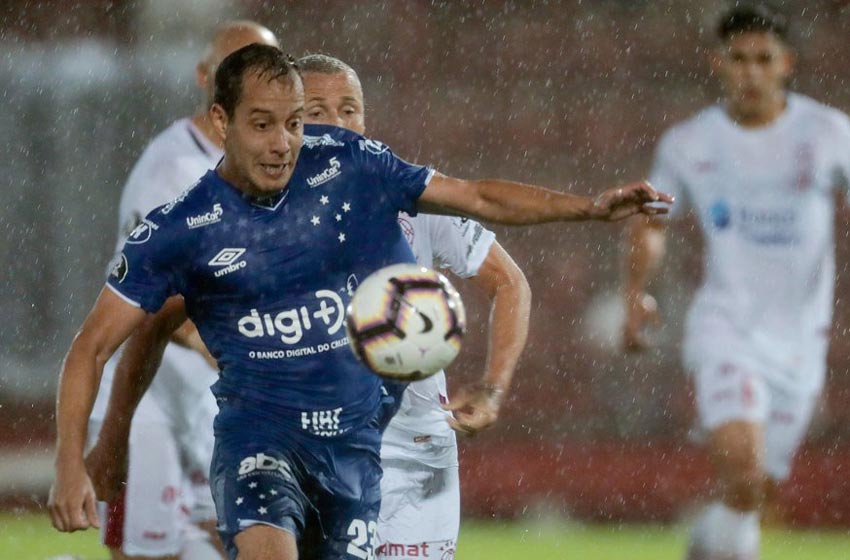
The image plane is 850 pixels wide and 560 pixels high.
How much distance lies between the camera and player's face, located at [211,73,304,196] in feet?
15.0

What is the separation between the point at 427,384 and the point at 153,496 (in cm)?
150

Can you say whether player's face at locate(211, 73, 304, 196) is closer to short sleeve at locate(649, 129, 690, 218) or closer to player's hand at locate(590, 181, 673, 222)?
player's hand at locate(590, 181, 673, 222)

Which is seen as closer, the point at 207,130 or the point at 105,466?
the point at 105,466

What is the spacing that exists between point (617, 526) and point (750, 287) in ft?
13.3

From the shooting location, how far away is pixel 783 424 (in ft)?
24.8

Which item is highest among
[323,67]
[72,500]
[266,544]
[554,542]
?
[323,67]

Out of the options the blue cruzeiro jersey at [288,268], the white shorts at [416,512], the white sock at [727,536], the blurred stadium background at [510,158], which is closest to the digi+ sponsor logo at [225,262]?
the blue cruzeiro jersey at [288,268]

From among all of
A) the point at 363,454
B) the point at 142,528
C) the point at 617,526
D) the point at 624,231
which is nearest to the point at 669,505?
the point at 617,526

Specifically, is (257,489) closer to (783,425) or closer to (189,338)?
(189,338)

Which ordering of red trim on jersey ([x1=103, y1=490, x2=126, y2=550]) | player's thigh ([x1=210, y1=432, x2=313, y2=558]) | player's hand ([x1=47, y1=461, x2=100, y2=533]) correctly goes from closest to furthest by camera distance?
player's hand ([x1=47, y1=461, x2=100, y2=533]) → player's thigh ([x1=210, y1=432, x2=313, y2=558]) → red trim on jersey ([x1=103, y1=490, x2=126, y2=550])

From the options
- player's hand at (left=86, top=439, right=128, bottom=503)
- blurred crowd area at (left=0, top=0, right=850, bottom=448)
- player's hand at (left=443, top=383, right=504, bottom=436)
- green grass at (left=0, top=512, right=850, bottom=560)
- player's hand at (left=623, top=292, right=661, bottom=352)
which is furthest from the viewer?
blurred crowd area at (left=0, top=0, right=850, bottom=448)

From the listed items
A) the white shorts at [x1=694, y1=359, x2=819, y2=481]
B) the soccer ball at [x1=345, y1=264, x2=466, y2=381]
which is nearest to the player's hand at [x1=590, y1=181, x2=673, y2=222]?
the soccer ball at [x1=345, y1=264, x2=466, y2=381]

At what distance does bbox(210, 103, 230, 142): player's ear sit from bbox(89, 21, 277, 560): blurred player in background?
1550 mm

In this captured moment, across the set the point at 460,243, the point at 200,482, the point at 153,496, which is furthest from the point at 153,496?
→ the point at 460,243
